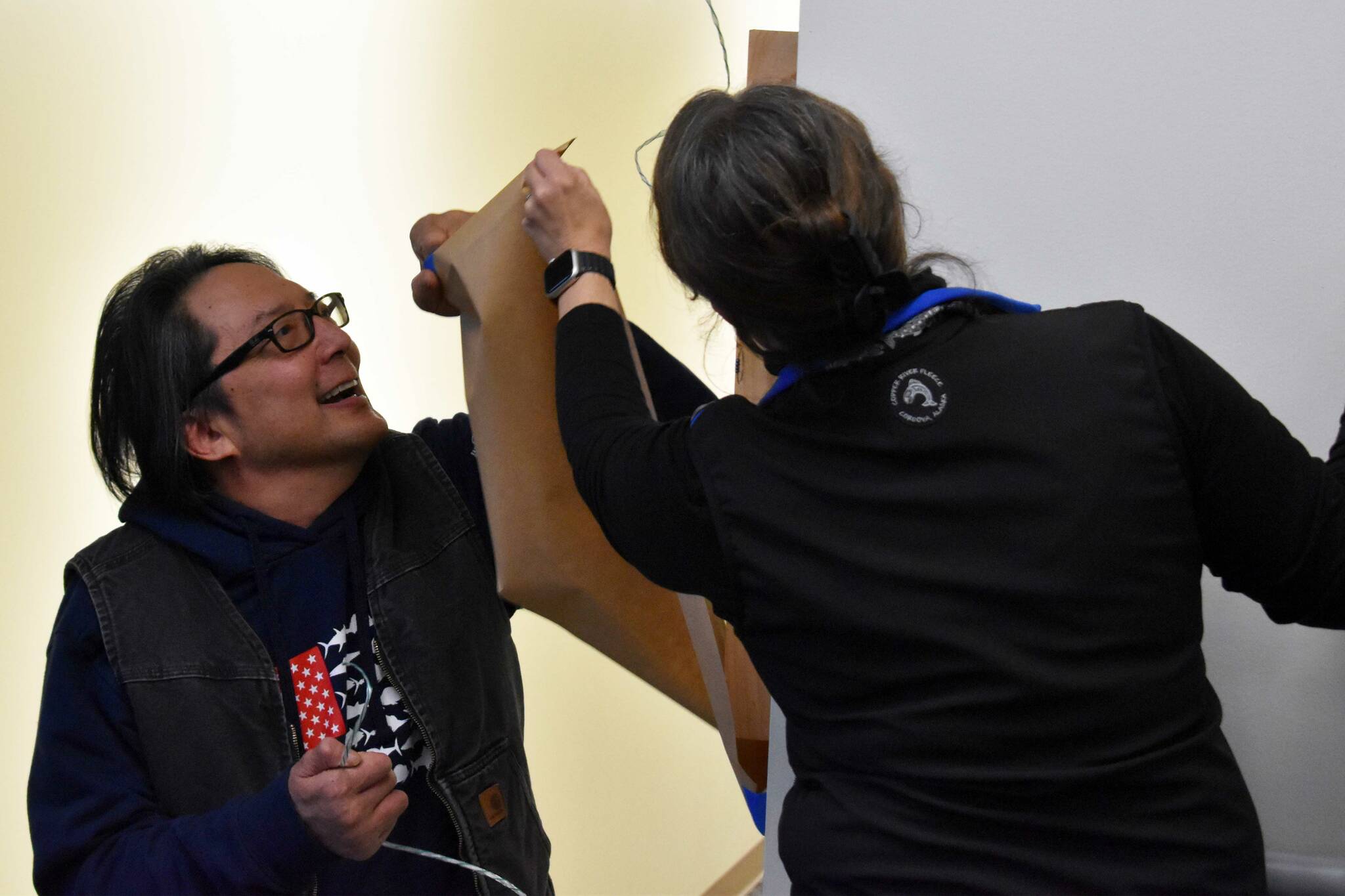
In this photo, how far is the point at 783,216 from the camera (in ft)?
2.33

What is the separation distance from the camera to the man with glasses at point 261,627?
104 centimetres

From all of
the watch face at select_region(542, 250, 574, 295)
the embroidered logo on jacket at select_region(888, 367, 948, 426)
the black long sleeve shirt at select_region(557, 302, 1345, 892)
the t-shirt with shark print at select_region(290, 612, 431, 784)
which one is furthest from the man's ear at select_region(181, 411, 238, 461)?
the embroidered logo on jacket at select_region(888, 367, 948, 426)

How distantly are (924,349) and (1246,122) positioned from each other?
536mm

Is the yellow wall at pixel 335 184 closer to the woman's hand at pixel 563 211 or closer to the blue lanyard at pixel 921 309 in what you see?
the woman's hand at pixel 563 211

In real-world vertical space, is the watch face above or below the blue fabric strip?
above

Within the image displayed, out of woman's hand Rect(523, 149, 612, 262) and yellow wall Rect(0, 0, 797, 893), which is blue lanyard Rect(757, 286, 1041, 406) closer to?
woman's hand Rect(523, 149, 612, 262)

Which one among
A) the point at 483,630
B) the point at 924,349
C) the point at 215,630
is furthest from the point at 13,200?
the point at 924,349

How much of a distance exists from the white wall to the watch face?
0.39m

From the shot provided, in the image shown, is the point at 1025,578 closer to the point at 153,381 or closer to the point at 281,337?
the point at 281,337

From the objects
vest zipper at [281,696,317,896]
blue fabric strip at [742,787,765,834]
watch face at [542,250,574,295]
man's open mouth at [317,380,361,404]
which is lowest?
blue fabric strip at [742,787,765,834]

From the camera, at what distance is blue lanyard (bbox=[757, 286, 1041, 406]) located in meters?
0.74

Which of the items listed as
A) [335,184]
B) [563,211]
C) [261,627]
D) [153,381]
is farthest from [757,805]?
[335,184]

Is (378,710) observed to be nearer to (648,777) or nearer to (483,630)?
(483,630)

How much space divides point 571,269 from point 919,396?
33 centimetres
